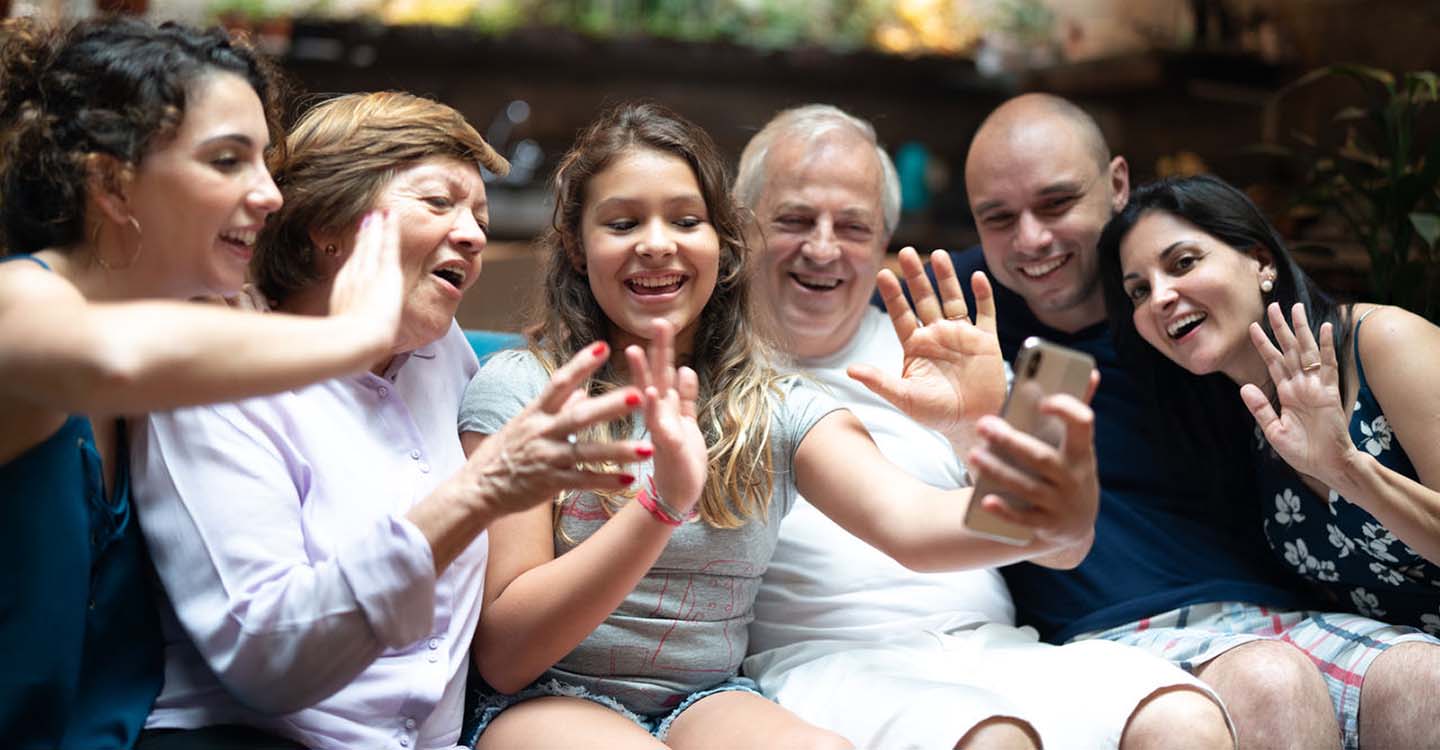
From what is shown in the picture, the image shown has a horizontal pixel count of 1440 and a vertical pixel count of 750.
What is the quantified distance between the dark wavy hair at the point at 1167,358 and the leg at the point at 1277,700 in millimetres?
447

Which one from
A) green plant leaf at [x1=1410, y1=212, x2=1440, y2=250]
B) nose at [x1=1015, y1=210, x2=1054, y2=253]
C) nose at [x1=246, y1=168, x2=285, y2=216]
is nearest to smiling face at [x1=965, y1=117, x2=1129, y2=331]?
nose at [x1=1015, y1=210, x2=1054, y2=253]

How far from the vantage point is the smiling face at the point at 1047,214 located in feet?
7.23

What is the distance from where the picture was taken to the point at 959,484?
6.51 ft

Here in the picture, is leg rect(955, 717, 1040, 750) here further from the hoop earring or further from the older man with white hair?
the hoop earring

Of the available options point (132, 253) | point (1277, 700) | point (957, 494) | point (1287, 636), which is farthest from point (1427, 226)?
point (132, 253)

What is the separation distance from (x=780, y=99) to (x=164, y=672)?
151 inches

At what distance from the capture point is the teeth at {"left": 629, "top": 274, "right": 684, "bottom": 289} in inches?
65.1

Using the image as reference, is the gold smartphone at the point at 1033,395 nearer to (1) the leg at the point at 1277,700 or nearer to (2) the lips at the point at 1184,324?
(1) the leg at the point at 1277,700

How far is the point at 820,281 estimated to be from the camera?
6.95 feet

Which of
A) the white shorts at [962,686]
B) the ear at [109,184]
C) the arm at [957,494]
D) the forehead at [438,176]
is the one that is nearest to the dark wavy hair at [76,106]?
the ear at [109,184]

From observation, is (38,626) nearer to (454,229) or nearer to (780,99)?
(454,229)

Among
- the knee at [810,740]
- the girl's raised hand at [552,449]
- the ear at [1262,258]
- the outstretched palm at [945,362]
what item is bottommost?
the knee at [810,740]

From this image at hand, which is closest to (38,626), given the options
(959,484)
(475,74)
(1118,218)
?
(959,484)

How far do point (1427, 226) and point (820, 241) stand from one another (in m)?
1.17
